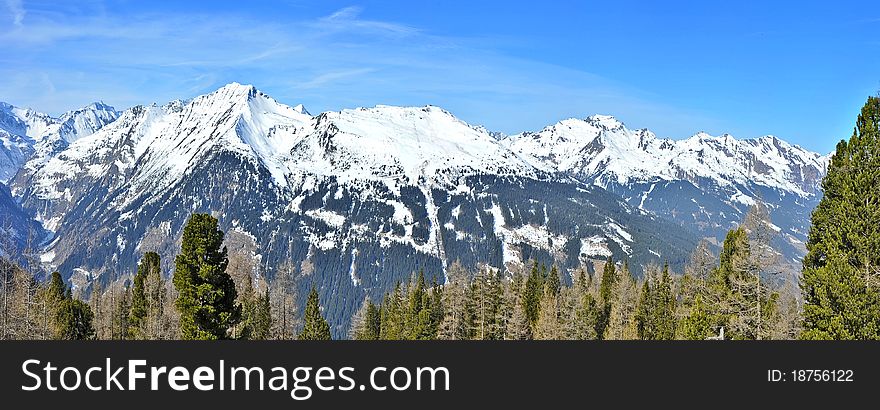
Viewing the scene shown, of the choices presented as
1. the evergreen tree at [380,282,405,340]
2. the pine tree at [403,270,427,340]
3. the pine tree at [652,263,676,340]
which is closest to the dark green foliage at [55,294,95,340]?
the pine tree at [403,270,427,340]

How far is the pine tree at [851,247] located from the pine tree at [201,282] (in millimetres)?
30824

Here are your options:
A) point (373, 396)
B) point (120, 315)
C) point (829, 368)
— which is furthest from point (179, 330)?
point (829, 368)

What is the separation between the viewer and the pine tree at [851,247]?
31812mm

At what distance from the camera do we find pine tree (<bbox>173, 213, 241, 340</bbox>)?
42.8 m

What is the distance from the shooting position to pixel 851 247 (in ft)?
111

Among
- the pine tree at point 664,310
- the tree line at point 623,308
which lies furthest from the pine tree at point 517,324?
the pine tree at point 664,310

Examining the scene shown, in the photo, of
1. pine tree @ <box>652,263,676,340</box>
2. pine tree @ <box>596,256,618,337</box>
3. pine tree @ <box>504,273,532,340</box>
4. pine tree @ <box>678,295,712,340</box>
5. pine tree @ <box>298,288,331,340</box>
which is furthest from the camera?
pine tree @ <box>596,256,618,337</box>

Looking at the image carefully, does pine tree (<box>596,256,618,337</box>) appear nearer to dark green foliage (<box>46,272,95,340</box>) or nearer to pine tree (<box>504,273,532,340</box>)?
pine tree (<box>504,273,532,340</box>)

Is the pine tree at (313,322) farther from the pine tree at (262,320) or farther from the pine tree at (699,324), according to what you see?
the pine tree at (699,324)

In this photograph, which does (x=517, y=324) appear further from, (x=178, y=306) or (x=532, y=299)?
(x=178, y=306)

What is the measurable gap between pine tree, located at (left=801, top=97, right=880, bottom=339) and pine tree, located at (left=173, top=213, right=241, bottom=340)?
30824 mm

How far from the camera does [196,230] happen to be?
141 feet

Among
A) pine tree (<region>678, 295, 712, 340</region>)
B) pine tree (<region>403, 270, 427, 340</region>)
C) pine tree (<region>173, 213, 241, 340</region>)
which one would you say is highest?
pine tree (<region>403, 270, 427, 340</region>)

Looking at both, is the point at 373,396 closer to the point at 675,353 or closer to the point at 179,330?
the point at 675,353
